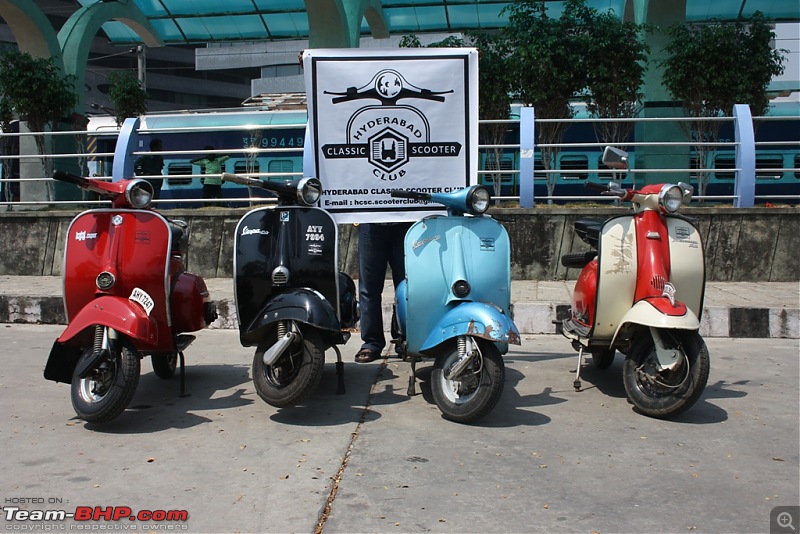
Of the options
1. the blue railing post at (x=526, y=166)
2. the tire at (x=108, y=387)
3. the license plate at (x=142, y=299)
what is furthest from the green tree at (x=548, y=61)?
the tire at (x=108, y=387)

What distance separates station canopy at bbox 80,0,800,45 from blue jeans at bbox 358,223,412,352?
11.4 m

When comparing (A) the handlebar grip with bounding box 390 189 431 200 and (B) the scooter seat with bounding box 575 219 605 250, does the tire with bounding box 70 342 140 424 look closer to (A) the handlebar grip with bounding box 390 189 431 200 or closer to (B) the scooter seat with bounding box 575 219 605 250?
(A) the handlebar grip with bounding box 390 189 431 200

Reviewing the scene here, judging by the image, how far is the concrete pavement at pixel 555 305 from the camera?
6.79 metres

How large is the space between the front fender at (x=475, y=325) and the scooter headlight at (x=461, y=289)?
69mm

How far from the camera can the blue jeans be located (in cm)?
550

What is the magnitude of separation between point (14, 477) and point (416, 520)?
181cm

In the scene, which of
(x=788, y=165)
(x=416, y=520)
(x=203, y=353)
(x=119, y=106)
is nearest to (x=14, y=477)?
(x=416, y=520)

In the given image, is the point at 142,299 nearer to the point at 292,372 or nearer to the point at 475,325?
the point at 292,372

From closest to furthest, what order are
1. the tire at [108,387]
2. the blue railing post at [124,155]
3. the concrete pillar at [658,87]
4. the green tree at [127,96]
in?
the tire at [108,387]
the blue railing post at [124,155]
the concrete pillar at [658,87]
the green tree at [127,96]

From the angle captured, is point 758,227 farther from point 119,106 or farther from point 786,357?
point 119,106

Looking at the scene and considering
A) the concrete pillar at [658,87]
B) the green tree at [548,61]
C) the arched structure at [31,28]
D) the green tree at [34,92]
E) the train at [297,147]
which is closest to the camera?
the green tree at [548,61]

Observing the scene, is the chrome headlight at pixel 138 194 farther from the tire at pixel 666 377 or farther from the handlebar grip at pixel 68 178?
the tire at pixel 666 377

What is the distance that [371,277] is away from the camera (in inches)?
217

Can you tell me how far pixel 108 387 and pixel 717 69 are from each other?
1036 centimetres
